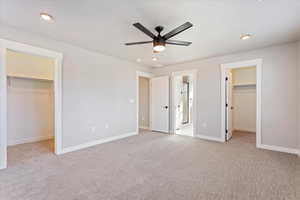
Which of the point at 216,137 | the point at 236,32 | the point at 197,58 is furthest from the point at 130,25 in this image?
the point at 216,137

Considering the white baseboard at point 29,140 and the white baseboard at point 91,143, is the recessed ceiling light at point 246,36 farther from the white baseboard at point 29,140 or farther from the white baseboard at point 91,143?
the white baseboard at point 29,140

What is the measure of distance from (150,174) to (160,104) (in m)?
3.38

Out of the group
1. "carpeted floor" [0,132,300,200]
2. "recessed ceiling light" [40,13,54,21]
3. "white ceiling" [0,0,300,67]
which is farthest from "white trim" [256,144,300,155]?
"recessed ceiling light" [40,13,54,21]

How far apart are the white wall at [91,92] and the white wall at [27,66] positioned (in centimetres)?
113

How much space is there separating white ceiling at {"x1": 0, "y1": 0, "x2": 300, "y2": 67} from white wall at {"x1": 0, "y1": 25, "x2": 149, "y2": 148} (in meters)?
0.28

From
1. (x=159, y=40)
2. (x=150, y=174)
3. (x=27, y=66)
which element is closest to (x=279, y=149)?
(x=150, y=174)

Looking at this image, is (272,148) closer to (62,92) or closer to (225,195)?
(225,195)

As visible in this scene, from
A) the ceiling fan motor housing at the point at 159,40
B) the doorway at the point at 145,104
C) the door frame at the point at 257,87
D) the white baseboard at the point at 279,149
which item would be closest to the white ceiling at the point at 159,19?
the ceiling fan motor housing at the point at 159,40

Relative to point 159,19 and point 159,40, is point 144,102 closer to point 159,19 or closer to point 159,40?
point 159,40

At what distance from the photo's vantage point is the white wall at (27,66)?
3.83m

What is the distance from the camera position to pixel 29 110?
4.18 metres

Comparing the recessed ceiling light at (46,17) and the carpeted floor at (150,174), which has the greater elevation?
the recessed ceiling light at (46,17)

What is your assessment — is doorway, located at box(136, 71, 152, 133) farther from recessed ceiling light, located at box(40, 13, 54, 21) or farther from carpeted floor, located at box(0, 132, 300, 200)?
recessed ceiling light, located at box(40, 13, 54, 21)

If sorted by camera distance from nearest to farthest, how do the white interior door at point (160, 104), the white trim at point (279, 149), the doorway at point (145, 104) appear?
the white trim at point (279, 149)
the white interior door at point (160, 104)
the doorway at point (145, 104)
